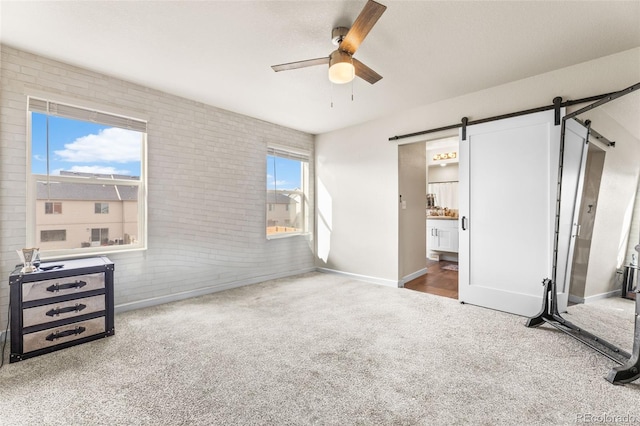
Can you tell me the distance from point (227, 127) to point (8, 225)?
101 inches

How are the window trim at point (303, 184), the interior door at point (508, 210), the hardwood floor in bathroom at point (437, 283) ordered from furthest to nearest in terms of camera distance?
the window trim at point (303, 184) → the hardwood floor in bathroom at point (437, 283) → the interior door at point (508, 210)

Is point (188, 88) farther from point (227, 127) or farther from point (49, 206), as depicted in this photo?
point (49, 206)

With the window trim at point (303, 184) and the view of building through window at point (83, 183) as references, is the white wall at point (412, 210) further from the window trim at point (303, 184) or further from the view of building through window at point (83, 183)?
the view of building through window at point (83, 183)

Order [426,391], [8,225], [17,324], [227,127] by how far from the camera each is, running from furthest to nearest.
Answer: [227,127] → [8,225] → [17,324] → [426,391]

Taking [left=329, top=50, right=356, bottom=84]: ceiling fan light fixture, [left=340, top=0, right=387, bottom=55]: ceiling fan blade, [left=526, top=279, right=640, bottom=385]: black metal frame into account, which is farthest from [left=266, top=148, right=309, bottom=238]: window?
[left=526, top=279, right=640, bottom=385]: black metal frame

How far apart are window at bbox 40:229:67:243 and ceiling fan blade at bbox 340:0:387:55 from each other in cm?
326

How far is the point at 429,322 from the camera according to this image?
9.75 feet

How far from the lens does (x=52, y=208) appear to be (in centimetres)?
Answer: 286

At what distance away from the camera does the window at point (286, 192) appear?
4789mm

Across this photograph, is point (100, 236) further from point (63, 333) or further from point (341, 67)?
point (341, 67)

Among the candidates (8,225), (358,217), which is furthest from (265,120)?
(8,225)

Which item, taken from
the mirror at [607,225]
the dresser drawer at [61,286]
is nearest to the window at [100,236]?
the dresser drawer at [61,286]

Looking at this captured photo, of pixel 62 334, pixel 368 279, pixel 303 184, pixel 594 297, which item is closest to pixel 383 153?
pixel 303 184

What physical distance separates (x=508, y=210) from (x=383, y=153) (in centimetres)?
194
